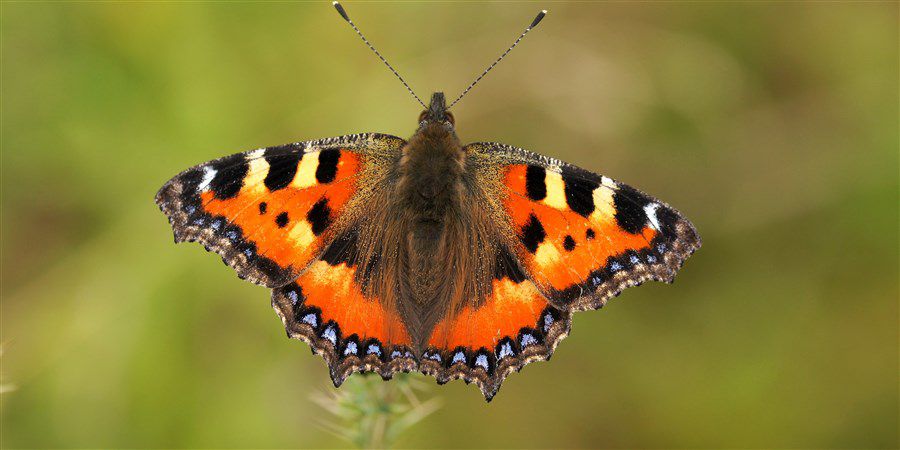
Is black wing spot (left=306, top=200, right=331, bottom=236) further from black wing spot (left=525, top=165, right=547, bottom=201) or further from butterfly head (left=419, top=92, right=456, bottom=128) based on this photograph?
black wing spot (left=525, top=165, right=547, bottom=201)

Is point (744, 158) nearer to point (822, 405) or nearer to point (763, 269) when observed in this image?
point (763, 269)

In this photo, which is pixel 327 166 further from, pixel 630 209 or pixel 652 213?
pixel 652 213

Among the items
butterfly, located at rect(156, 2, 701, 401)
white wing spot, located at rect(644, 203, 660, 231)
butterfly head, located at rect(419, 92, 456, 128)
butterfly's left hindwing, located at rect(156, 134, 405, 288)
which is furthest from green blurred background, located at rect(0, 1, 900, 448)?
white wing spot, located at rect(644, 203, 660, 231)

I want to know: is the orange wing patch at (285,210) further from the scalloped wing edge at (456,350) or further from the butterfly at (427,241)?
the scalloped wing edge at (456,350)

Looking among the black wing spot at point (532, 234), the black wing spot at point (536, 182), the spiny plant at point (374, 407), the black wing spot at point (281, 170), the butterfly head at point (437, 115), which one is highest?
the butterfly head at point (437, 115)

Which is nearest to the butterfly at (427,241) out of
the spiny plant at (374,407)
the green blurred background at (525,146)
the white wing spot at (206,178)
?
Result: the white wing spot at (206,178)

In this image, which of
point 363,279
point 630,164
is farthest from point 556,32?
point 363,279

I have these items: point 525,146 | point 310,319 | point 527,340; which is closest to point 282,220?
point 310,319
